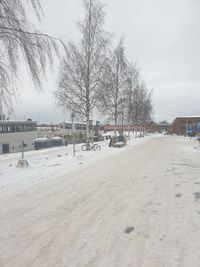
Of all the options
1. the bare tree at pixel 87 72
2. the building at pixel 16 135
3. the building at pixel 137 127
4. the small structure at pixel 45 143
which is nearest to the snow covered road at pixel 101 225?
the bare tree at pixel 87 72

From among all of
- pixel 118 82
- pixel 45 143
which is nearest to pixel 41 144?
pixel 45 143

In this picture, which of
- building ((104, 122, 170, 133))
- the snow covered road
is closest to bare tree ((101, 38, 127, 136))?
building ((104, 122, 170, 133))

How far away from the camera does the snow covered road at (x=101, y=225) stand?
393 centimetres

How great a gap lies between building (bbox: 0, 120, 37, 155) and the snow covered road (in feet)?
119

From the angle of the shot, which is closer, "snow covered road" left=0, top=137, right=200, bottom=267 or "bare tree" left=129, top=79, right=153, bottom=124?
"snow covered road" left=0, top=137, right=200, bottom=267

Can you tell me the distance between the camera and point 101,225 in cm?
516

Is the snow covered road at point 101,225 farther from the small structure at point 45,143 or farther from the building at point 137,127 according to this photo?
the small structure at point 45,143

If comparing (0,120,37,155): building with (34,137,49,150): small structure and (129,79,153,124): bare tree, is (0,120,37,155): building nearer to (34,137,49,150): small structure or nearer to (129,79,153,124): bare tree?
(34,137,49,150): small structure

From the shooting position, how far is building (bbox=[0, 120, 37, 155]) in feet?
143

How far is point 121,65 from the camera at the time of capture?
101ft

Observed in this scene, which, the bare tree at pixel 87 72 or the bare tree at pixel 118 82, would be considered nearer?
the bare tree at pixel 87 72

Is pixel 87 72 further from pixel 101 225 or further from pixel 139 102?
pixel 139 102

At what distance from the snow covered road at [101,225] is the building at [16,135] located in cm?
3624

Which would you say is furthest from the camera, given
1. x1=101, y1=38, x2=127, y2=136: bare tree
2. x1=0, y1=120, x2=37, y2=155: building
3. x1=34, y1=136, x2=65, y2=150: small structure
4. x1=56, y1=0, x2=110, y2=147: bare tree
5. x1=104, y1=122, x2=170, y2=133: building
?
x1=104, y1=122, x2=170, y2=133: building
